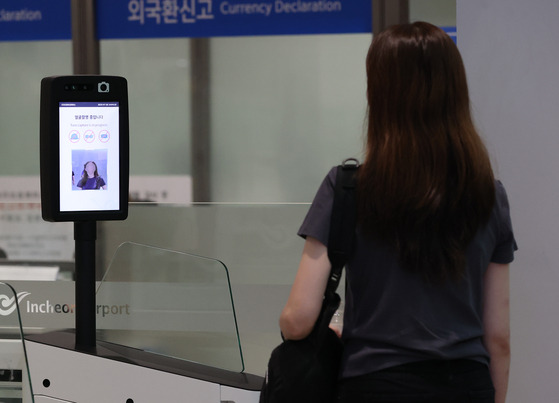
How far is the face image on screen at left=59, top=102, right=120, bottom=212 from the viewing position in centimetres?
248

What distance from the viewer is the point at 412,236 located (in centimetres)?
176

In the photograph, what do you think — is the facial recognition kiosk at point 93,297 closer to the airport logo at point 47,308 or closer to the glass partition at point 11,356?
the glass partition at point 11,356

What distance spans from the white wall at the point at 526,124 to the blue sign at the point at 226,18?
1.98m

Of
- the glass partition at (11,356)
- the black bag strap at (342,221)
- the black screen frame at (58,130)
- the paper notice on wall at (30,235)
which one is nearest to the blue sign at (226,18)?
the paper notice on wall at (30,235)

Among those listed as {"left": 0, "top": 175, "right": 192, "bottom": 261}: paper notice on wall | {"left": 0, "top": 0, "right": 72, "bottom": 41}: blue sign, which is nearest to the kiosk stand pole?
{"left": 0, "top": 175, "right": 192, "bottom": 261}: paper notice on wall

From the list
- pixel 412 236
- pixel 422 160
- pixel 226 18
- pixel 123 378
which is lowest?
pixel 123 378

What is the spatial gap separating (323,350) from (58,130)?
3.72ft

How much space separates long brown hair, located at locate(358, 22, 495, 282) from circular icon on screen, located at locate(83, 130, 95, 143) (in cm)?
104

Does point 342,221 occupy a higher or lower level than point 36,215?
higher

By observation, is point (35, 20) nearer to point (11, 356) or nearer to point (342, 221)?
point (11, 356)

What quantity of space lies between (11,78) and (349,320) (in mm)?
4731

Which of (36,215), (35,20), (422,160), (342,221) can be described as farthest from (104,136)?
(35,20)

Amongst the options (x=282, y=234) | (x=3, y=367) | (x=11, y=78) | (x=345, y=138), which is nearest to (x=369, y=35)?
(x=345, y=138)

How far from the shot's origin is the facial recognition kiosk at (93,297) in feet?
7.77
